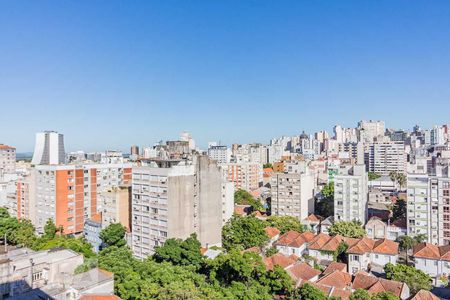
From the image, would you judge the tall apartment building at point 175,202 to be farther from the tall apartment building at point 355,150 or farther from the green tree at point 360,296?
the tall apartment building at point 355,150

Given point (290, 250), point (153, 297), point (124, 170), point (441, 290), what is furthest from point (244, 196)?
point (153, 297)

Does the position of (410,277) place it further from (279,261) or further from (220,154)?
(220,154)

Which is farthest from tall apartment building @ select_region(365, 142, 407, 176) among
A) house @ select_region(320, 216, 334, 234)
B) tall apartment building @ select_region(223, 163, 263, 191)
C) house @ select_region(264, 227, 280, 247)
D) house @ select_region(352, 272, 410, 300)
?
house @ select_region(352, 272, 410, 300)

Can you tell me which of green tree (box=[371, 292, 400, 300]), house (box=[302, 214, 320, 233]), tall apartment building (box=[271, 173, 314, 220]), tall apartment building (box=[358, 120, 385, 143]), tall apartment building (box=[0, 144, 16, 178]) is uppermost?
tall apartment building (box=[358, 120, 385, 143])

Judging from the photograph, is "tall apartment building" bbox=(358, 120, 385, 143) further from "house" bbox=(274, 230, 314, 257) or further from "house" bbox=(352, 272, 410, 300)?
"house" bbox=(352, 272, 410, 300)

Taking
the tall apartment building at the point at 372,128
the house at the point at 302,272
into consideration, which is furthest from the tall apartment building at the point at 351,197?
the tall apartment building at the point at 372,128

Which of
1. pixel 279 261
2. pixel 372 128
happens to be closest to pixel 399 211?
pixel 279 261
